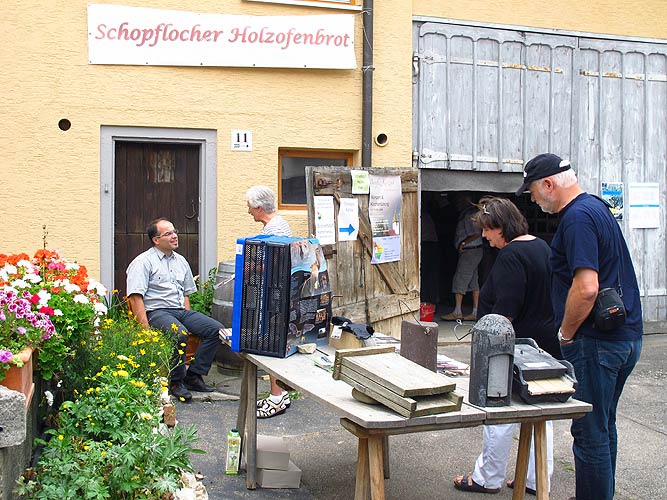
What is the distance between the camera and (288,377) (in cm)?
424

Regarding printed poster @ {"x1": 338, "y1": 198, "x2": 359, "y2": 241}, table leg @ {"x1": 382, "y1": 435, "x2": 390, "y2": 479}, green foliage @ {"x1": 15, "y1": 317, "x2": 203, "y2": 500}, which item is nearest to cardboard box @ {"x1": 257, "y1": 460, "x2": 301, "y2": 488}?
table leg @ {"x1": 382, "y1": 435, "x2": 390, "y2": 479}

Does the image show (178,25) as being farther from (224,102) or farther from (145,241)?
(145,241)

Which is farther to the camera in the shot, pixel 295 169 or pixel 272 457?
pixel 295 169

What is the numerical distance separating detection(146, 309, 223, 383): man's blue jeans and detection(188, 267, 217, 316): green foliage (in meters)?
0.80

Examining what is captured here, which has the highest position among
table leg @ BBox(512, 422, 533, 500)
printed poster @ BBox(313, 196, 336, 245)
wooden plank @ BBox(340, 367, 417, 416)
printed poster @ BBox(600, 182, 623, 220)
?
printed poster @ BBox(600, 182, 623, 220)

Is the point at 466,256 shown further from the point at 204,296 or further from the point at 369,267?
the point at 204,296

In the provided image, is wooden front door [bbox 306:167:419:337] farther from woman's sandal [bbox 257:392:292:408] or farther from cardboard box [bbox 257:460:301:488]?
cardboard box [bbox 257:460:301:488]

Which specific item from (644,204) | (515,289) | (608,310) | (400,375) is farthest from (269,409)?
(644,204)

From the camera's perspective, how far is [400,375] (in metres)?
3.62

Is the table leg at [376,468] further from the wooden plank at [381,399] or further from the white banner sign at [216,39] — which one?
the white banner sign at [216,39]

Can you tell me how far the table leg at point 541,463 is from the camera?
3.84m

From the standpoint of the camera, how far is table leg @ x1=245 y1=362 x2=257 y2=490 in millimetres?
5027

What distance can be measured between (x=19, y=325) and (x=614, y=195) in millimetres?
8219

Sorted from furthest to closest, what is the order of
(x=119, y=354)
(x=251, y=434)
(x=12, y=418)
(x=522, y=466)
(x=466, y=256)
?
(x=466, y=256)
(x=119, y=354)
(x=251, y=434)
(x=522, y=466)
(x=12, y=418)
